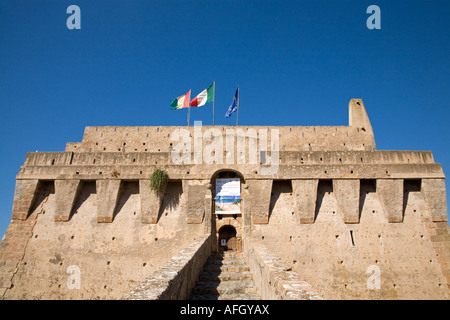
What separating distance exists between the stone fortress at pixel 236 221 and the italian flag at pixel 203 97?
3367 mm

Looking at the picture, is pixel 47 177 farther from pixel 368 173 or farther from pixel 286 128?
pixel 368 173

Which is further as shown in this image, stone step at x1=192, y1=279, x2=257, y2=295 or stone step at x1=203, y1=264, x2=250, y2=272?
stone step at x1=203, y1=264, x2=250, y2=272

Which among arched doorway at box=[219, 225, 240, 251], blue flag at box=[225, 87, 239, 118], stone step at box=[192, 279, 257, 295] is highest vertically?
blue flag at box=[225, 87, 239, 118]

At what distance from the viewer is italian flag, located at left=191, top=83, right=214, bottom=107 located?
1770 centimetres

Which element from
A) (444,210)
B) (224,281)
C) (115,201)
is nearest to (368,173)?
(444,210)

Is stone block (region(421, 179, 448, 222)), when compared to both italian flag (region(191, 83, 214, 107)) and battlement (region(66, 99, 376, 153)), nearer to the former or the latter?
battlement (region(66, 99, 376, 153))

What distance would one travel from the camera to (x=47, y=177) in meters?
15.1

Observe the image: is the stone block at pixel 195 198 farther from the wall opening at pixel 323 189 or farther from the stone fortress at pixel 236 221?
the wall opening at pixel 323 189

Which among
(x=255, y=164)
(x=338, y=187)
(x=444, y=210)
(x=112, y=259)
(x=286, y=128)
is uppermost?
(x=286, y=128)

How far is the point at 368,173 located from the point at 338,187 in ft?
5.82

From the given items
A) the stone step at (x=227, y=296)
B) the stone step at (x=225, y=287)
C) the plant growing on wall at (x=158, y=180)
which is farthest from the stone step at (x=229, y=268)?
the plant growing on wall at (x=158, y=180)

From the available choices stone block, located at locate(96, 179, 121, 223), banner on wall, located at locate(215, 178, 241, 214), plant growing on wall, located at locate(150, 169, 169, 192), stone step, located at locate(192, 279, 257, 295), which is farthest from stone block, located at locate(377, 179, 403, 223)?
stone block, located at locate(96, 179, 121, 223)

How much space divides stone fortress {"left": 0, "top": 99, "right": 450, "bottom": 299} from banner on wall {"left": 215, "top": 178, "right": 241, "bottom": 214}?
0.37 metres

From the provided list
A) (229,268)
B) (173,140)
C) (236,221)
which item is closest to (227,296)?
(229,268)
